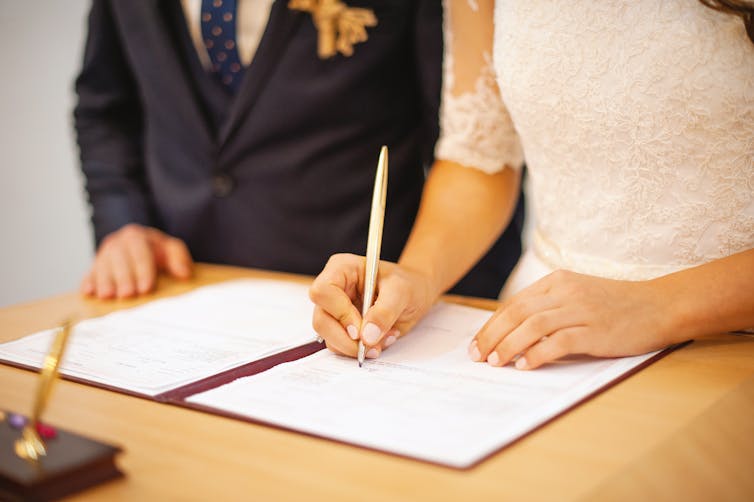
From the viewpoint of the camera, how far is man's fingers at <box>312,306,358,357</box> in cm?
96

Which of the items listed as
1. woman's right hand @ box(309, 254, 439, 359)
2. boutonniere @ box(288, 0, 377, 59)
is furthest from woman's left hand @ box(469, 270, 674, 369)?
boutonniere @ box(288, 0, 377, 59)

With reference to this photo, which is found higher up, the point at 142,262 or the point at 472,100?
the point at 472,100

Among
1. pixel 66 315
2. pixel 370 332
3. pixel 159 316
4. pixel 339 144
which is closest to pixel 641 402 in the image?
pixel 370 332

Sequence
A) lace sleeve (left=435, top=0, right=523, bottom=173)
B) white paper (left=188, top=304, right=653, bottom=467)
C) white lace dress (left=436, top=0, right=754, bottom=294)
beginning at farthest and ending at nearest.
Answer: lace sleeve (left=435, top=0, right=523, bottom=173)
white lace dress (left=436, top=0, right=754, bottom=294)
white paper (left=188, top=304, right=653, bottom=467)

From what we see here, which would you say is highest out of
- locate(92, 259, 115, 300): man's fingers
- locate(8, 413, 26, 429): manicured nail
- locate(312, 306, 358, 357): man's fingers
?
locate(8, 413, 26, 429): manicured nail

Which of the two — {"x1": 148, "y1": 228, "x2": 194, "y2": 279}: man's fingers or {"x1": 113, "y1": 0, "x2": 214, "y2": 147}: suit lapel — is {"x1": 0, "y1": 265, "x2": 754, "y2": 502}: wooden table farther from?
{"x1": 113, "y1": 0, "x2": 214, "y2": 147}: suit lapel

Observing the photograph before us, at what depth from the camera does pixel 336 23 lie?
5.30 ft

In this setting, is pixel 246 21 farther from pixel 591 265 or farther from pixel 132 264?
pixel 591 265

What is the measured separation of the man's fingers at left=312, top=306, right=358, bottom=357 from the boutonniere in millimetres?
787

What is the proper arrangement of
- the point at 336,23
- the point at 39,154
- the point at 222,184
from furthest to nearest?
the point at 39,154 → the point at 222,184 → the point at 336,23

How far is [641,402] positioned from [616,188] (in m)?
0.45

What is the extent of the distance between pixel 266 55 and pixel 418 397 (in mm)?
990

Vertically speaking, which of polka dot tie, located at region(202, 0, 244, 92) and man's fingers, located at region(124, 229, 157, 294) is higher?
polka dot tie, located at region(202, 0, 244, 92)

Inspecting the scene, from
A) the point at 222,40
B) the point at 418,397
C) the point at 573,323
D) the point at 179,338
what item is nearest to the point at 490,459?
the point at 418,397
